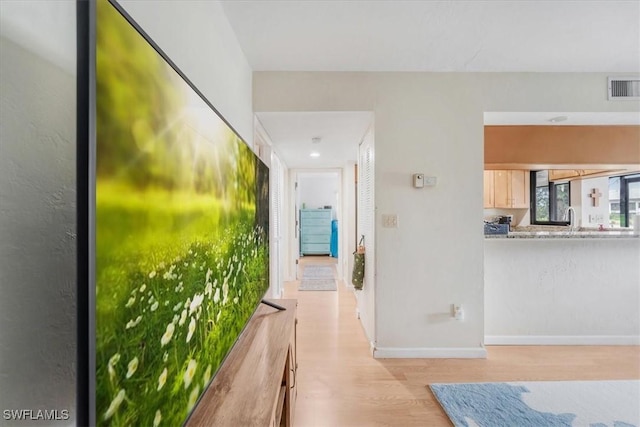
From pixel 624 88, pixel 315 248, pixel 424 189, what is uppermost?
pixel 624 88

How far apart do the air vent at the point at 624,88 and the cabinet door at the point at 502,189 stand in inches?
77.7

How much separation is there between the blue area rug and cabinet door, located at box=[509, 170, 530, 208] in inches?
113

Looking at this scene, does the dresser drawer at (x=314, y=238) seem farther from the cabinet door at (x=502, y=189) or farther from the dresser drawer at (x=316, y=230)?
the cabinet door at (x=502, y=189)

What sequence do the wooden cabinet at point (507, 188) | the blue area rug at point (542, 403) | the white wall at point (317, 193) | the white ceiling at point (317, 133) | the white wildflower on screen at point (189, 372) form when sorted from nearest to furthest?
1. the white wildflower on screen at point (189, 372)
2. the blue area rug at point (542, 403)
3. the white ceiling at point (317, 133)
4. the wooden cabinet at point (507, 188)
5. the white wall at point (317, 193)

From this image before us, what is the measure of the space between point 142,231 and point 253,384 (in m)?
0.80

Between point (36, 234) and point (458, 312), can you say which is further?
point (458, 312)

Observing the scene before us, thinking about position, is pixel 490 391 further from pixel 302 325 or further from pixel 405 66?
pixel 405 66

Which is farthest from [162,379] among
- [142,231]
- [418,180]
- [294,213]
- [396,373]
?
[294,213]

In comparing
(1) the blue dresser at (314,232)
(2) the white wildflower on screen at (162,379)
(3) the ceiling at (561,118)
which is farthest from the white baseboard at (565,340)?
(1) the blue dresser at (314,232)

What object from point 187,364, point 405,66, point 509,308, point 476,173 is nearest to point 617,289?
point 509,308

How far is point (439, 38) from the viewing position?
2.07 metres

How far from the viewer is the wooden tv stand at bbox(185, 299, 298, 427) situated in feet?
3.00

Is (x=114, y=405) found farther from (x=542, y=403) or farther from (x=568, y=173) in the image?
(x=568, y=173)

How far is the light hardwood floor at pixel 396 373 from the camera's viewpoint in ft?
6.05
